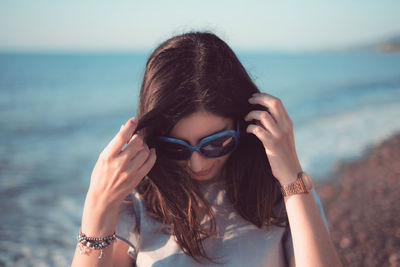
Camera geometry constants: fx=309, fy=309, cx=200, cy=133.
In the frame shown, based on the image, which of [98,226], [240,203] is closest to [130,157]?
[98,226]

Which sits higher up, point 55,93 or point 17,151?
point 55,93

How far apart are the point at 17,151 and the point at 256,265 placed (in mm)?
9462

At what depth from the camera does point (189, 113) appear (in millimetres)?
1878

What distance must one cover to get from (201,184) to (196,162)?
0.26 metres

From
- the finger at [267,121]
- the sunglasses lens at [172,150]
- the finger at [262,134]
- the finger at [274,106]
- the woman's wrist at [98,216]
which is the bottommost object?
the woman's wrist at [98,216]

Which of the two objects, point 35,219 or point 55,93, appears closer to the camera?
point 35,219

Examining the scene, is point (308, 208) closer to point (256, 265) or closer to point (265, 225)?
point (265, 225)

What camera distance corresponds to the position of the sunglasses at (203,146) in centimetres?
188

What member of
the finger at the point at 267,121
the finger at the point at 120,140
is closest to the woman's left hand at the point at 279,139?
the finger at the point at 267,121

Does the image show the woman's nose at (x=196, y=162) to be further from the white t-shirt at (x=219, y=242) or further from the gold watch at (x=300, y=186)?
the gold watch at (x=300, y=186)

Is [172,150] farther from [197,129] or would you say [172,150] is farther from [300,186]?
[300,186]

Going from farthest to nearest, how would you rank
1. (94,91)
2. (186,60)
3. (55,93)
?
1. (94,91)
2. (55,93)
3. (186,60)

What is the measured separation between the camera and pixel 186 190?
1994 millimetres

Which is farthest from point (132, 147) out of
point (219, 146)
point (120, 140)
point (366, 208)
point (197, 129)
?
point (366, 208)
